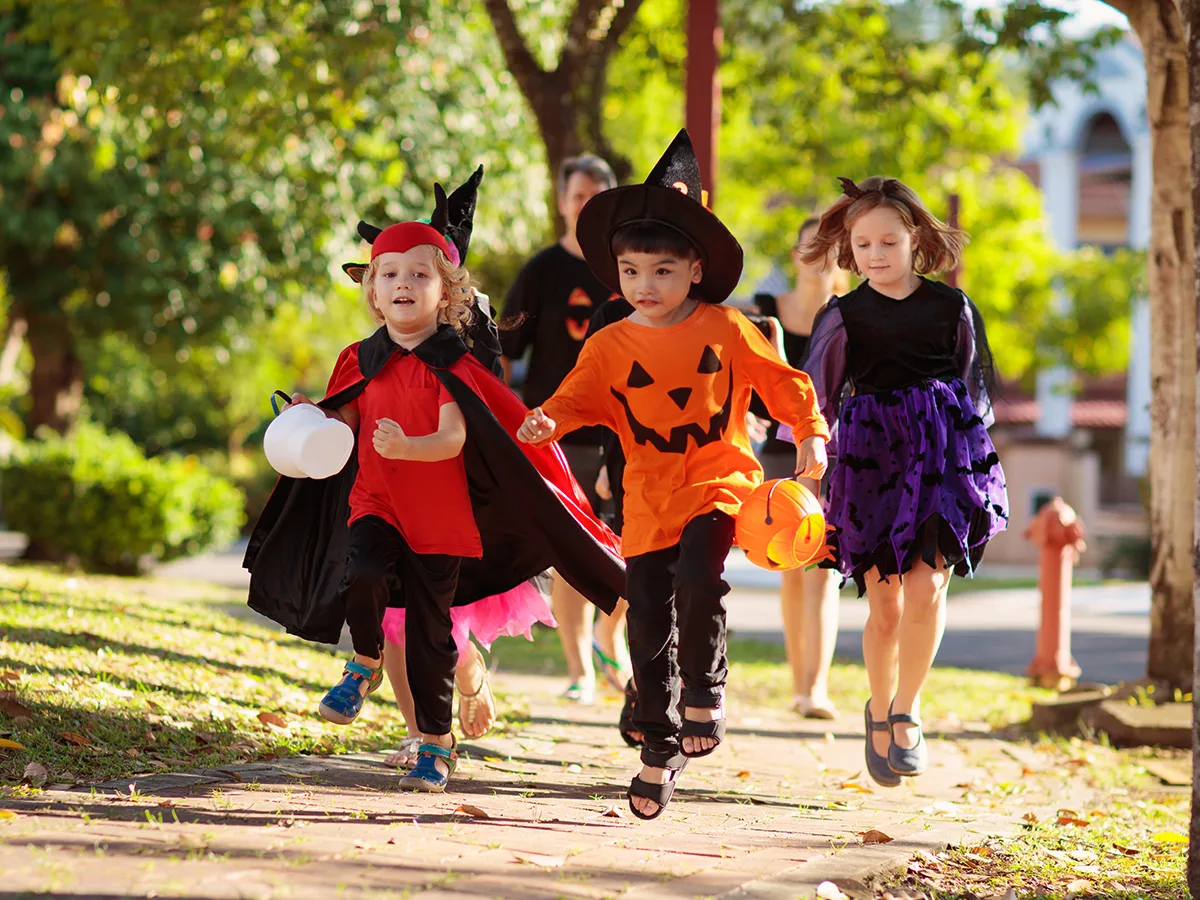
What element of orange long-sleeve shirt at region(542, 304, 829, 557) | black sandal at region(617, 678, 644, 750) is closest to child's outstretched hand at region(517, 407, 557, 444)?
orange long-sleeve shirt at region(542, 304, 829, 557)

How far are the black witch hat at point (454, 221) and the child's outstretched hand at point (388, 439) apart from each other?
752mm

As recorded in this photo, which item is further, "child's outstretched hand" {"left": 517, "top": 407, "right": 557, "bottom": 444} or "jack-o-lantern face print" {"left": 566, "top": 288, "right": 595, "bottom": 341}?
"jack-o-lantern face print" {"left": 566, "top": 288, "right": 595, "bottom": 341}

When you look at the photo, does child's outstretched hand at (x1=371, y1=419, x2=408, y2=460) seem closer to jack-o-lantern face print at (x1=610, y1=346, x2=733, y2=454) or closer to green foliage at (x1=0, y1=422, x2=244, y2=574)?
jack-o-lantern face print at (x1=610, y1=346, x2=733, y2=454)

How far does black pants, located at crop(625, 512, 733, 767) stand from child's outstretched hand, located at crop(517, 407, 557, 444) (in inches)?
19.2

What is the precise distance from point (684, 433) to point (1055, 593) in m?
6.15

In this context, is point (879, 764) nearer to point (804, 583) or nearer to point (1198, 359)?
point (1198, 359)

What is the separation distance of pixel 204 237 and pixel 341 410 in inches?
497

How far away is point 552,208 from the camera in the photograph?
35.5 ft

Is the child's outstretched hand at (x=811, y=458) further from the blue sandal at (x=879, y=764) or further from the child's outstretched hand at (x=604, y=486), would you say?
the child's outstretched hand at (x=604, y=486)

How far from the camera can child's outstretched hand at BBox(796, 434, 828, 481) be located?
14.1ft

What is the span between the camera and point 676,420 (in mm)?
4352

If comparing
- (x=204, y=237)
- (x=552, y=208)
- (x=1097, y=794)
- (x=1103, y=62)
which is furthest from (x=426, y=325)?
(x=1103, y=62)

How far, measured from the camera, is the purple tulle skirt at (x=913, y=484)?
192 inches

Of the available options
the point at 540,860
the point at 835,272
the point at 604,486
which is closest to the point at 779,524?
the point at 540,860
